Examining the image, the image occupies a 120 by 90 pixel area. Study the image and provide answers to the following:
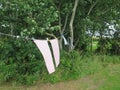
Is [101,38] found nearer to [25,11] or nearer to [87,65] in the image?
[87,65]

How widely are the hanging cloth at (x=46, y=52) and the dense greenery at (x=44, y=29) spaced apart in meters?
0.55

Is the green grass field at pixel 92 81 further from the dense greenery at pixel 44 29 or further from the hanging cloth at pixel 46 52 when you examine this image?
the hanging cloth at pixel 46 52

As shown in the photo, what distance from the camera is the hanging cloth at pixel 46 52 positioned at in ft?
Answer: 21.5

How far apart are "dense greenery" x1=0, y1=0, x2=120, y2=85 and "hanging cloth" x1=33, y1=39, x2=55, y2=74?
0.55 meters

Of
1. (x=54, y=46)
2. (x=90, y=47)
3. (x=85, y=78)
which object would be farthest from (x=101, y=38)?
(x=54, y=46)

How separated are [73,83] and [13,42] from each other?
2.05 meters

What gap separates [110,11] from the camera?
912cm

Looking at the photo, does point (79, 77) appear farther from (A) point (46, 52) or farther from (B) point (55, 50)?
(A) point (46, 52)

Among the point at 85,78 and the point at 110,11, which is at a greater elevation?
the point at 110,11

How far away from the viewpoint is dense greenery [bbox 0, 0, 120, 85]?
7.19 m

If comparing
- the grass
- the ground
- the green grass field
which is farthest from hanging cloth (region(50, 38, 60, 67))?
the ground

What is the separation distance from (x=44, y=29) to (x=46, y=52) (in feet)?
2.98

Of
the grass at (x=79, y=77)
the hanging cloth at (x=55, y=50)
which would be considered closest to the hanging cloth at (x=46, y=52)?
the hanging cloth at (x=55, y=50)

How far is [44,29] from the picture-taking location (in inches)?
287
